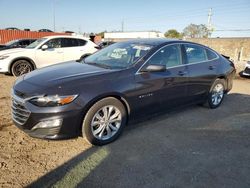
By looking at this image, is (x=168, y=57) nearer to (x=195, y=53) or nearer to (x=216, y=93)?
(x=195, y=53)

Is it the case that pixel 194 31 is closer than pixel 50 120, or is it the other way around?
pixel 50 120

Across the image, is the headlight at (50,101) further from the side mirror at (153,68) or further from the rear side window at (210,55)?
the rear side window at (210,55)

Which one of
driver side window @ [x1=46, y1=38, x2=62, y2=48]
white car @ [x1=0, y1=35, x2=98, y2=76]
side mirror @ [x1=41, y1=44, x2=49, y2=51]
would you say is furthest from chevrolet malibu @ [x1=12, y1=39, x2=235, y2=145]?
driver side window @ [x1=46, y1=38, x2=62, y2=48]

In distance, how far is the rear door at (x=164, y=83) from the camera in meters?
4.29

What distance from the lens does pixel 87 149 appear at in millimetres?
3814

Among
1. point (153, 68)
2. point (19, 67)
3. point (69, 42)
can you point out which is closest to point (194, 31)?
point (69, 42)

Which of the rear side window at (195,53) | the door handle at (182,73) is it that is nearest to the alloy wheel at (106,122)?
the door handle at (182,73)

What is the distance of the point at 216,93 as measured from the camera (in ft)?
20.0

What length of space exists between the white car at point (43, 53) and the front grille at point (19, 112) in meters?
5.62

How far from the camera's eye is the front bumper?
136 inches

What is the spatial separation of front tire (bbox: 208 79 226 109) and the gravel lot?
3.22 ft

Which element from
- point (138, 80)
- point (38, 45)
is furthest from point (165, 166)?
point (38, 45)

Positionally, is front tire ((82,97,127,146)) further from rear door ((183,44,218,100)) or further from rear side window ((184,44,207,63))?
rear side window ((184,44,207,63))

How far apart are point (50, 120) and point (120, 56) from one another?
1855 mm
